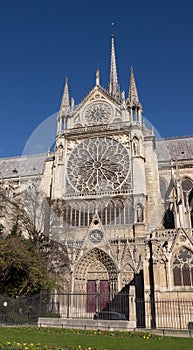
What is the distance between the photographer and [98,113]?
31625 millimetres

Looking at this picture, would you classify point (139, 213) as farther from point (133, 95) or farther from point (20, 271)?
point (133, 95)

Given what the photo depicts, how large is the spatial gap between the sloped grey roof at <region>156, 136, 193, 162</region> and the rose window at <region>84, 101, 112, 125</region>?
7997 mm

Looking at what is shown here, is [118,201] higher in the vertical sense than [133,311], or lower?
higher

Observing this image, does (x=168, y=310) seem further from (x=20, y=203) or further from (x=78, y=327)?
(x=20, y=203)

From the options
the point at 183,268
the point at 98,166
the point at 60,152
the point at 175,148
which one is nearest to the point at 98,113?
the point at 60,152

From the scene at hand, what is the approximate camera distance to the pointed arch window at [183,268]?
17.4 metres

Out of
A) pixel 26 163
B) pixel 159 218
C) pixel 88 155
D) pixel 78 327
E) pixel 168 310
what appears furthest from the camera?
pixel 26 163

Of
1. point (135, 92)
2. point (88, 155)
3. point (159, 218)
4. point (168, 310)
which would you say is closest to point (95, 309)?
point (168, 310)

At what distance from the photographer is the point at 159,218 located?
26.9 m

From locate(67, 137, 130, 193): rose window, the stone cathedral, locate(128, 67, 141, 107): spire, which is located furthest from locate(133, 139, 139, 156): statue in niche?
locate(128, 67, 141, 107): spire

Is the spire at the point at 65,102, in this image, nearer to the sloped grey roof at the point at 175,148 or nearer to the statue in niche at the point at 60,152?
the statue in niche at the point at 60,152

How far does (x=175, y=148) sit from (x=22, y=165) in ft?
67.0

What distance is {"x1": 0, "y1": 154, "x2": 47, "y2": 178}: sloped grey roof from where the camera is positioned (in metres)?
40.2

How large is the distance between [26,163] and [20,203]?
17.9 m
